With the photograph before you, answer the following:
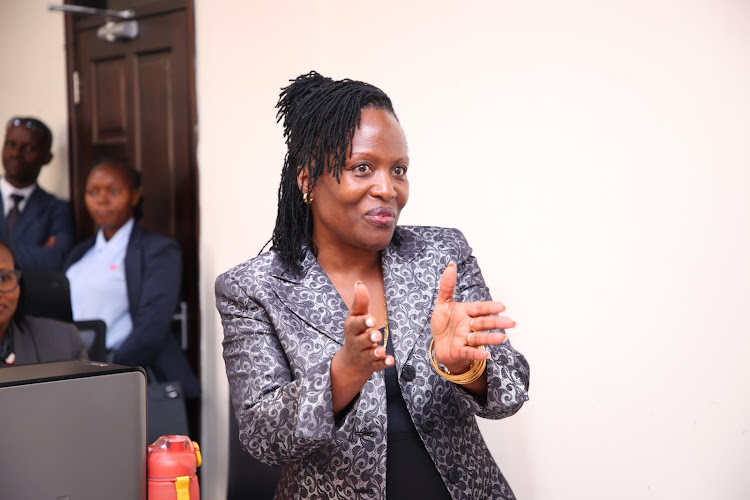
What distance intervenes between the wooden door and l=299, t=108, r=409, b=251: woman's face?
2.15 meters

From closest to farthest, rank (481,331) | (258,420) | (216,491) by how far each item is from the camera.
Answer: (481,331) < (258,420) < (216,491)

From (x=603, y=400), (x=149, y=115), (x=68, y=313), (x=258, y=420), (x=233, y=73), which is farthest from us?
(x=149, y=115)

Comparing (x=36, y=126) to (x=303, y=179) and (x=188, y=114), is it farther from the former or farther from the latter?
(x=303, y=179)

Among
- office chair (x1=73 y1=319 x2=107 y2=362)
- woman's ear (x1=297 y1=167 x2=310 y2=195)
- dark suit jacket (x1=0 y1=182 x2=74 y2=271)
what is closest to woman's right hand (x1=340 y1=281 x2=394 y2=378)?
woman's ear (x1=297 y1=167 x2=310 y2=195)

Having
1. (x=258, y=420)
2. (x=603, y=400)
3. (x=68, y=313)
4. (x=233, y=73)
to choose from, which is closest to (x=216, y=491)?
(x=68, y=313)

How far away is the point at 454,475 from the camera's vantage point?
1611 millimetres

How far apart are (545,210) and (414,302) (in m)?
0.72

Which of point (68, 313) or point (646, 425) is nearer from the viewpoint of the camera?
point (646, 425)

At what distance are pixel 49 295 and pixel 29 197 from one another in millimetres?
1550

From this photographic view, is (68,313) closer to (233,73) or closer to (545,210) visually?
(233,73)

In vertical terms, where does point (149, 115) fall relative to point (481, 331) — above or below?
above

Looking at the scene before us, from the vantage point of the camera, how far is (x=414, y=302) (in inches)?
67.8

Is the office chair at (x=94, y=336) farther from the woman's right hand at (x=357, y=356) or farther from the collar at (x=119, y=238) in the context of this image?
the woman's right hand at (x=357, y=356)

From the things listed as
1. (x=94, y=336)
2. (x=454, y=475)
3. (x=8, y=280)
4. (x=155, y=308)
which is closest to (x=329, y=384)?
(x=454, y=475)
